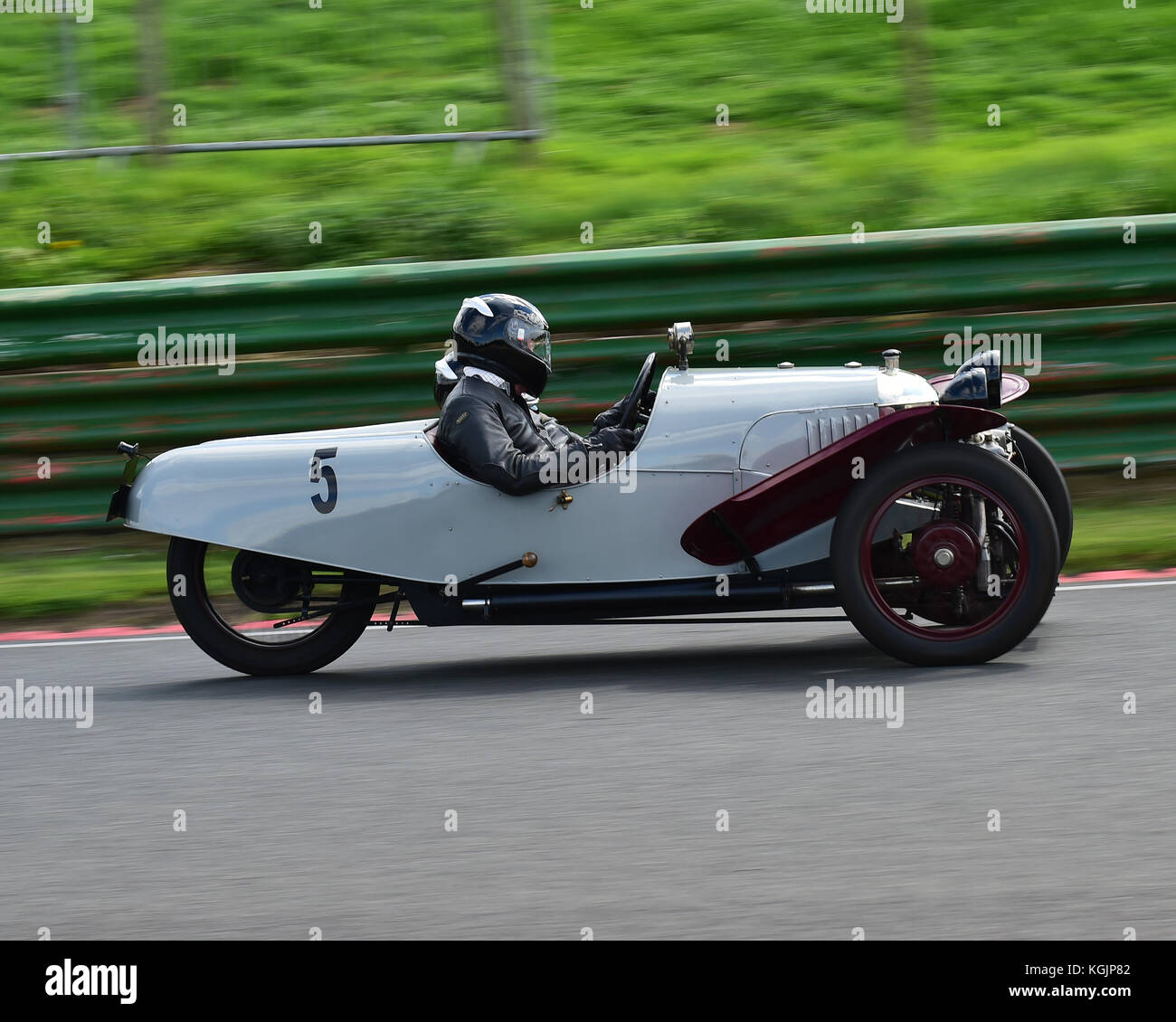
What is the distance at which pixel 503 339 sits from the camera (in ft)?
19.1

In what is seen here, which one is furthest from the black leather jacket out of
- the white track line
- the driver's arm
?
the white track line

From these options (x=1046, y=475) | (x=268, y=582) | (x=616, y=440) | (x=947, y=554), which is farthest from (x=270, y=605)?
(x=1046, y=475)

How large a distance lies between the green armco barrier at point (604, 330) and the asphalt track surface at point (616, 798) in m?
2.22

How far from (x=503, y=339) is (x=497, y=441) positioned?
0.44m

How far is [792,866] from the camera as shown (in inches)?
145

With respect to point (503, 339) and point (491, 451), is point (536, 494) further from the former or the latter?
point (503, 339)

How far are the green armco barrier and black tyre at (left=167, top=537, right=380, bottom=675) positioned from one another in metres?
2.39

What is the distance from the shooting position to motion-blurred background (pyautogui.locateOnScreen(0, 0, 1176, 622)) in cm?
824

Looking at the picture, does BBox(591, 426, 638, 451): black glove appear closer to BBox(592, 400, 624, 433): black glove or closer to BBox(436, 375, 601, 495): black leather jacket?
BBox(436, 375, 601, 495): black leather jacket

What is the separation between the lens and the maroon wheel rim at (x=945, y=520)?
5289mm

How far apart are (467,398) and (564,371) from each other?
8.47ft

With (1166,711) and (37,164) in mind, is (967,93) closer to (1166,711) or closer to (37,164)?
(37,164)

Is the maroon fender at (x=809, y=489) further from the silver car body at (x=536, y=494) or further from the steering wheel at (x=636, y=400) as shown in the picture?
the steering wheel at (x=636, y=400)

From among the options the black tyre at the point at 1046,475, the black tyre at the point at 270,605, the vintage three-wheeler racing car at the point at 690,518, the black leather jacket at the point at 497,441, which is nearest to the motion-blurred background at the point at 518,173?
the black tyre at the point at 1046,475
